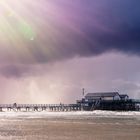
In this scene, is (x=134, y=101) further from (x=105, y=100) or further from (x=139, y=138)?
(x=139, y=138)

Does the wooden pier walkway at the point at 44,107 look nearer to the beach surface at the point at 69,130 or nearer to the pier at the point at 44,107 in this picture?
the pier at the point at 44,107

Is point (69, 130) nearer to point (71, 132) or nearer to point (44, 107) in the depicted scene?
Result: point (71, 132)

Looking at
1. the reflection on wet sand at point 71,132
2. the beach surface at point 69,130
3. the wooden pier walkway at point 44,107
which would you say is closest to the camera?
the reflection on wet sand at point 71,132

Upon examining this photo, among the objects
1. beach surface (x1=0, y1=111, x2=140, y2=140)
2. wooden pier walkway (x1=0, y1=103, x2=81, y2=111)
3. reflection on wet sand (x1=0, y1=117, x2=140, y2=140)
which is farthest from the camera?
wooden pier walkway (x1=0, y1=103, x2=81, y2=111)

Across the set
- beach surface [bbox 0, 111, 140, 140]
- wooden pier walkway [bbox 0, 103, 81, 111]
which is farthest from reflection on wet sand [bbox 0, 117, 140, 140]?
wooden pier walkway [bbox 0, 103, 81, 111]

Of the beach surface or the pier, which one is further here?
the pier

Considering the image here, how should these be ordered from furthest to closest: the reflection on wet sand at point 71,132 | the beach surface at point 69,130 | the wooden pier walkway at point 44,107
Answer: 1. the wooden pier walkway at point 44,107
2. the beach surface at point 69,130
3. the reflection on wet sand at point 71,132

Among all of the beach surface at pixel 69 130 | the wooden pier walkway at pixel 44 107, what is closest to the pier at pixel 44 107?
the wooden pier walkway at pixel 44 107

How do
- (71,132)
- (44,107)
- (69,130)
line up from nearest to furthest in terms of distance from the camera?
(71,132)
(69,130)
(44,107)

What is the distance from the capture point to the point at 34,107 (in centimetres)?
13562

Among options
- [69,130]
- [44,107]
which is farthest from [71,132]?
[44,107]

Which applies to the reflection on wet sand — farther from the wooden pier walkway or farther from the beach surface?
the wooden pier walkway

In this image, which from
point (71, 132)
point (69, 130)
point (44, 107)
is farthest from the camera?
point (44, 107)

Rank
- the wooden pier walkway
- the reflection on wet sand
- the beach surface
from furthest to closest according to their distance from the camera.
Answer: the wooden pier walkway → the beach surface → the reflection on wet sand
